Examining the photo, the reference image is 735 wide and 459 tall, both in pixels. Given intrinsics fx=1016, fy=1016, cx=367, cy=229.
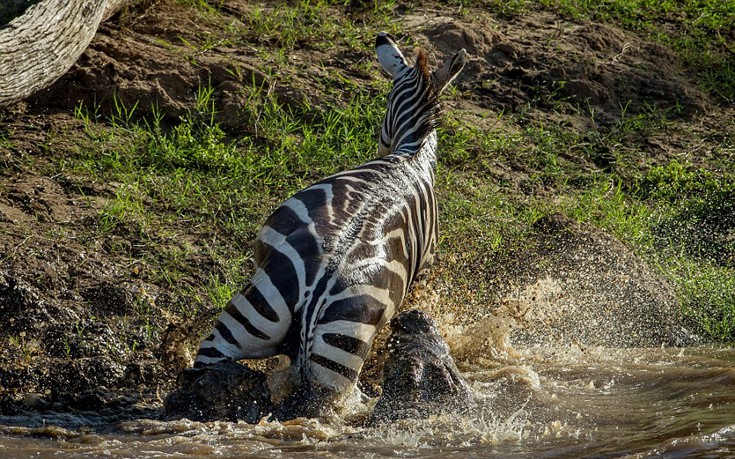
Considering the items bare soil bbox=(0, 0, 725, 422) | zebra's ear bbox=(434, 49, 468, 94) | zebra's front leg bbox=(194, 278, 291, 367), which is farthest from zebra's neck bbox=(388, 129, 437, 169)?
zebra's front leg bbox=(194, 278, 291, 367)

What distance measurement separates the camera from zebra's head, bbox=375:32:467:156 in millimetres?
6504

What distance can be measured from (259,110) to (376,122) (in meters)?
1.01

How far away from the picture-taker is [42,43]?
23.7 ft

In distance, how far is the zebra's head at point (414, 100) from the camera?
21.3ft

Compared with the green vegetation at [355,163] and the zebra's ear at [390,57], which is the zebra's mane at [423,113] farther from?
the green vegetation at [355,163]

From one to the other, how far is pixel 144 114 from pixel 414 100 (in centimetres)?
253

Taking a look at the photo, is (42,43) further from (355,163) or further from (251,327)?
(251,327)

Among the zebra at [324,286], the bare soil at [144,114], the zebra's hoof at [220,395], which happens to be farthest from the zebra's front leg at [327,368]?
the bare soil at [144,114]

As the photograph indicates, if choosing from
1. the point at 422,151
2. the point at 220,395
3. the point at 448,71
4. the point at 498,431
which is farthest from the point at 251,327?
the point at 448,71

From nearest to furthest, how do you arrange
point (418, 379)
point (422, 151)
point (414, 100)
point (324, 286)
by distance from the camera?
point (324, 286) < point (418, 379) < point (422, 151) < point (414, 100)

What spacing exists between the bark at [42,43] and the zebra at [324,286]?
2.85 m

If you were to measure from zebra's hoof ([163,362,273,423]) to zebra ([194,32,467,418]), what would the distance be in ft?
0.40

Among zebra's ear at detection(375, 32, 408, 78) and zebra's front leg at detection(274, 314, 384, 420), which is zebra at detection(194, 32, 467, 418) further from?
zebra's ear at detection(375, 32, 408, 78)

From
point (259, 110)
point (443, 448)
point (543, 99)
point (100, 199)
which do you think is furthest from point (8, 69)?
point (543, 99)
